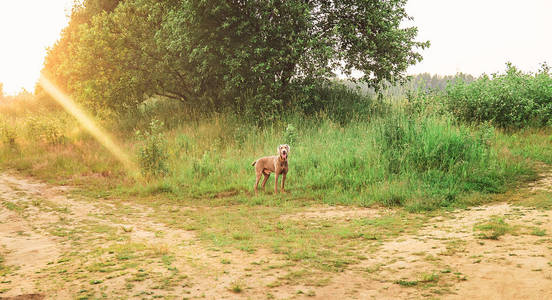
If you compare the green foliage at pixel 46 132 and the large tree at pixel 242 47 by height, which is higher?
the large tree at pixel 242 47

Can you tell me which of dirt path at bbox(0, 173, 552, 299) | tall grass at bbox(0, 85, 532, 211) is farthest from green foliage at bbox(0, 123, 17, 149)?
dirt path at bbox(0, 173, 552, 299)

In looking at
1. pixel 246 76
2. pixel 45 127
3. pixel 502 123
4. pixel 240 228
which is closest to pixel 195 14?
pixel 246 76

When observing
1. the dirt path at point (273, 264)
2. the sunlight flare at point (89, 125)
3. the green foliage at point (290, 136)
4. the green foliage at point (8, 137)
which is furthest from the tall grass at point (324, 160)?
the dirt path at point (273, 264)

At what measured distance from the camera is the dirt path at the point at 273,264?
13.2 ft

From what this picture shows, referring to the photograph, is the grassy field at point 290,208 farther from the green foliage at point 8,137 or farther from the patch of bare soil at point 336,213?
the green foliage at point 8,137

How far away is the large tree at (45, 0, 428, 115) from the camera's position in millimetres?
15227

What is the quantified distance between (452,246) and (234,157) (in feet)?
26.6

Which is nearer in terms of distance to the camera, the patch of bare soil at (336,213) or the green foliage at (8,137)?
the patch of bare soil at (336,213)

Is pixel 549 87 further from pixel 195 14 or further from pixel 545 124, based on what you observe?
pixel 195 14

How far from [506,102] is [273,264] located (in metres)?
12.7

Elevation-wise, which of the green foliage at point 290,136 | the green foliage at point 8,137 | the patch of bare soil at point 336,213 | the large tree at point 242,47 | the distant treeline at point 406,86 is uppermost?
the large tree at point 242,47

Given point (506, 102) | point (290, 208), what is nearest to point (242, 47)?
point (290, 208)

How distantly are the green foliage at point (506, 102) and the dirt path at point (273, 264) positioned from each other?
25.6 feet

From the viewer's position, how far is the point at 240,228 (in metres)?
7.00
